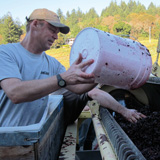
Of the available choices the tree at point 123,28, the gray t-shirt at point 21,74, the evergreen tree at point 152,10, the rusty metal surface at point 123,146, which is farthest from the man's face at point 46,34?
the evergreen tree at point 152,10

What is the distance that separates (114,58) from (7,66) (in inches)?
28.7

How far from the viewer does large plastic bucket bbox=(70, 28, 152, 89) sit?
1164mm

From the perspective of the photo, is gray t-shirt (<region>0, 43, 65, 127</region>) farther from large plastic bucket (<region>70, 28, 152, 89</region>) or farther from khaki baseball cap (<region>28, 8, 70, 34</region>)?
large plastic bucket (<region>70, 28, 152, 89</region>)

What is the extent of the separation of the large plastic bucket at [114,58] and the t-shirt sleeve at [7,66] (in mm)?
472

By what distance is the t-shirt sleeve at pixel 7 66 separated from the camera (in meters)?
1.30

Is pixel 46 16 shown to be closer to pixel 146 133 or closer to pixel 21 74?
pixel 21 74

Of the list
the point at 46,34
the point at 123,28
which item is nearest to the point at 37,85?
the point at 46,34

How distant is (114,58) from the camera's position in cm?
118

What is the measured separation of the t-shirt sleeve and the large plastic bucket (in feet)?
1.55

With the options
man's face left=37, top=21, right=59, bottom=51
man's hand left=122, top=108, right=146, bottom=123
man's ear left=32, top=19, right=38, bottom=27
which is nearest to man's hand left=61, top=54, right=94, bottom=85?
man's face left=37, top=21, right=59, bottom=51

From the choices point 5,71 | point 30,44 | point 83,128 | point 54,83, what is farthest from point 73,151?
point 83,128

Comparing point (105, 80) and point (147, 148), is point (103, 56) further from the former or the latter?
point (147, 148)

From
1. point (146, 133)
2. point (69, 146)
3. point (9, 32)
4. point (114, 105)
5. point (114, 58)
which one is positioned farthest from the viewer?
point (9, 32)

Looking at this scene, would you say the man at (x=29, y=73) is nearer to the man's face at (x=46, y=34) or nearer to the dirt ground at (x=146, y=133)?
the man's face at (x=46, y=34)
